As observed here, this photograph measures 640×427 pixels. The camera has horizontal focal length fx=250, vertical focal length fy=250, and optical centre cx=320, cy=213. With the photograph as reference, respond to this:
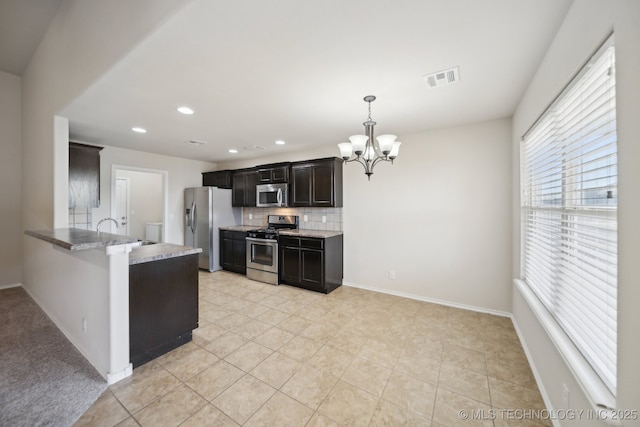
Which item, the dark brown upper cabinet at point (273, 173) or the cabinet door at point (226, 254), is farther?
the cabinet door at point (226, 254)

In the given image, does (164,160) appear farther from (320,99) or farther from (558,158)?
(558,158)

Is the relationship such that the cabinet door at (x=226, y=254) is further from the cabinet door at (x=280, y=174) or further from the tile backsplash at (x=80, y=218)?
the tile backsplash at (x=80, y=218)

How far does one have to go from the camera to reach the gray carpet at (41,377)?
164cm

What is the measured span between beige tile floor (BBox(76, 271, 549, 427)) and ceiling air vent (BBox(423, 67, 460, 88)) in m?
2.46

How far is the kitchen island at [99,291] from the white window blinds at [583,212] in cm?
282

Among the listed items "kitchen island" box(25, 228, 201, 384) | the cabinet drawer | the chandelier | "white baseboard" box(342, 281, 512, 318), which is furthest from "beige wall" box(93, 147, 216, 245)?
the chandelier

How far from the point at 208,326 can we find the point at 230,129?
256 centimetres

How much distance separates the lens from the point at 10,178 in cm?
394

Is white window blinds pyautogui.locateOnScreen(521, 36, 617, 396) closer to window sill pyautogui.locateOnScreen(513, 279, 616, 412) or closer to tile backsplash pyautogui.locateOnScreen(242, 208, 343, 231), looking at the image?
window sill pyautogui.locateOnScreen(513, 279, 616, 412)

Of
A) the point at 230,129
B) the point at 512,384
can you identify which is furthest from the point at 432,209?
the point at 230,129

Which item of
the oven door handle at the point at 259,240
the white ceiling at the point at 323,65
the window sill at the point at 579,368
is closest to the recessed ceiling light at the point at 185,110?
the white ceiling at the point at 323,65

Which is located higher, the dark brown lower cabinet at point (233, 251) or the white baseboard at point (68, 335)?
the dark brown lower cabinet at point (233, 251)

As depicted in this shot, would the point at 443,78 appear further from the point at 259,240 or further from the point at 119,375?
the point at 259,240

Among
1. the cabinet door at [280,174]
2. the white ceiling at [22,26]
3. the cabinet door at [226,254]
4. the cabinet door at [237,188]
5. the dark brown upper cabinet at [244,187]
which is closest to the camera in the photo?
the white ceiling at [22,26]
